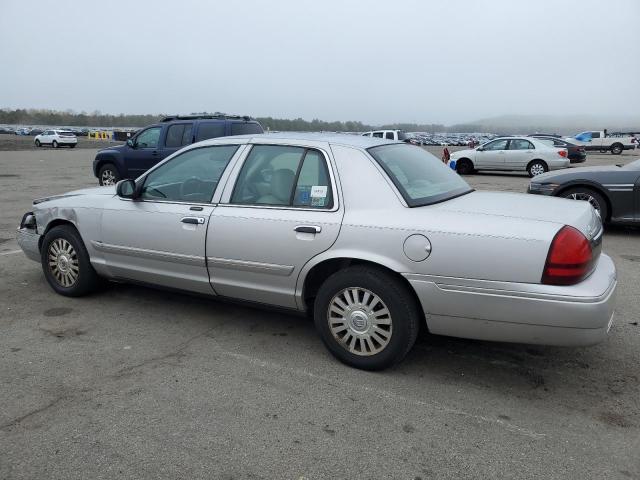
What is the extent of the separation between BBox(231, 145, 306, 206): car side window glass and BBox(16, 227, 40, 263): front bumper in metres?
2.46

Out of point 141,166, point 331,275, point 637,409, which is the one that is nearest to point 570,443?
point 637,409

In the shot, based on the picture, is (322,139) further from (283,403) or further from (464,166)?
(464,166)

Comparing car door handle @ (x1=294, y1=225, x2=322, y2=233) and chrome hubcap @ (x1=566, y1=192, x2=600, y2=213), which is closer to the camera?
car door handle @ (x1=294, y1=225, x2=322, y2=233)

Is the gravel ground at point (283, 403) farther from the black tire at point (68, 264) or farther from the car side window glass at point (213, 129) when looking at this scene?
the car side window glass at point (213, 129)

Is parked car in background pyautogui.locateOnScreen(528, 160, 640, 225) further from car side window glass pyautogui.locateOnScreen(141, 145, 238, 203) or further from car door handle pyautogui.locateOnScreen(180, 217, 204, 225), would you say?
car door handle pyautogui.locateOnScreen(180, 217, 204, 225)

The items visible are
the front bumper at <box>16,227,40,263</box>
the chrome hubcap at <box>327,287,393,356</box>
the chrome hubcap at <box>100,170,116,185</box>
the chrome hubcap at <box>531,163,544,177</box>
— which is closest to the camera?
the chrome hubcap at <box>327,287,393,356</box>

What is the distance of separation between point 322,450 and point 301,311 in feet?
4.24

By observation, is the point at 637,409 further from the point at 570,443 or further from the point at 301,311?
the point at 301,311

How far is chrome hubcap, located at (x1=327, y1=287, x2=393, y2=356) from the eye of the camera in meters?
3.48

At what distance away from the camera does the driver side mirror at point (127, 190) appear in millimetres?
4541

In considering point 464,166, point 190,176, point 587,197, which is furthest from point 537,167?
point 190,176

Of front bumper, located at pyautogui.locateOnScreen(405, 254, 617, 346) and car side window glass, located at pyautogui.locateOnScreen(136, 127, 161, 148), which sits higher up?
car side window glass, located at pyautogui.locateOnScreen(136, 127, 161, 148)

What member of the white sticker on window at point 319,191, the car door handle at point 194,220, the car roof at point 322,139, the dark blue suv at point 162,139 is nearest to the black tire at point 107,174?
the dark blue suv at point 162,139

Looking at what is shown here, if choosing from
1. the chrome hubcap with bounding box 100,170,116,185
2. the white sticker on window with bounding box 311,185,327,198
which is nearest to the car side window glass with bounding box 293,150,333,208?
the white sticker on window with bounding box 311,185,327,198
